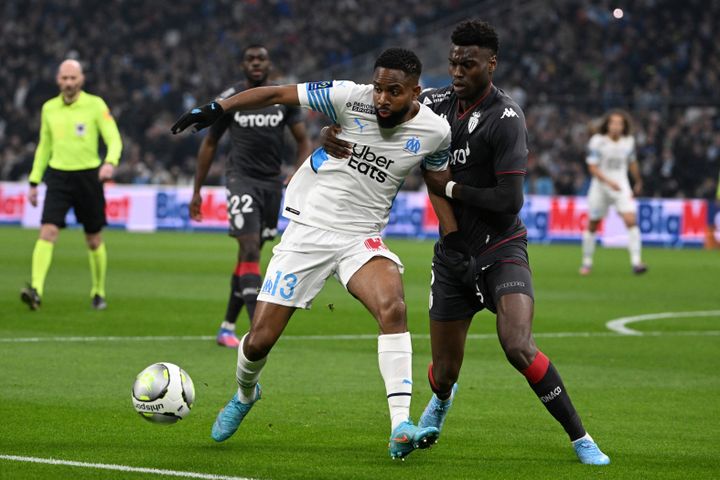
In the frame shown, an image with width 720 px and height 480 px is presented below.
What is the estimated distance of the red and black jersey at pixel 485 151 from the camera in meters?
6.58

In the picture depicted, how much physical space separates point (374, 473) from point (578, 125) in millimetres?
28588

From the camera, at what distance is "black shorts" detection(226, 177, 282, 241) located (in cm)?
1109

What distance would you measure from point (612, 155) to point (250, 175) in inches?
403

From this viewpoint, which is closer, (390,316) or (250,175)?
(390,316)

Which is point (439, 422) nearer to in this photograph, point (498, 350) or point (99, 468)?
point (99, 468)

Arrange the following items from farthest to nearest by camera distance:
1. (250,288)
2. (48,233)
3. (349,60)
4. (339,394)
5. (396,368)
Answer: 1. (349,60)
2. (48,233)
3. (250,288)
4. (339,394)
5. (396,368)

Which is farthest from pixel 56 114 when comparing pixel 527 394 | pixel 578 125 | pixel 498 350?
pixel 578 125

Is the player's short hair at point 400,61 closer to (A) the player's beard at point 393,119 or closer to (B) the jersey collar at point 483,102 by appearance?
(A) the player's beard at point 393,119

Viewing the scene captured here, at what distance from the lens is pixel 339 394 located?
28.2 feet

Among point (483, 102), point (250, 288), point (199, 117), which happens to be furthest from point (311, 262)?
point (250, 288)

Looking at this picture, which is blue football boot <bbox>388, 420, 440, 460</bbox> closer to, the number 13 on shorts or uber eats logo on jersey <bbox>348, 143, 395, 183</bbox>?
the number 13 on shorts

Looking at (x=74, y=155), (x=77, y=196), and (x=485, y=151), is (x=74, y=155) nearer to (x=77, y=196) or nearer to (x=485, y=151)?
(x=77, y=196)

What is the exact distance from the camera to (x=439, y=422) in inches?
279

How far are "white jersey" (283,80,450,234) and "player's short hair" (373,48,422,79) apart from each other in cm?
24
